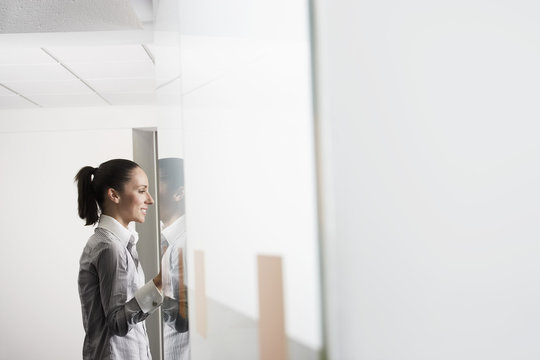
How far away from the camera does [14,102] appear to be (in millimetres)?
4598

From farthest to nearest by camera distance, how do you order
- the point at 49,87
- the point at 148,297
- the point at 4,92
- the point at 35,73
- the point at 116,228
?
the point at 4,92 → the point at 49,87 → the point at 35,73 → the point at 116,228 → the point at 148,297

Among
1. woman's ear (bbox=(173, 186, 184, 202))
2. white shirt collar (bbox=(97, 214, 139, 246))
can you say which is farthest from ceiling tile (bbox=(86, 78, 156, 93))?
woman's ear (bbox=(173, 186, 184, 202))

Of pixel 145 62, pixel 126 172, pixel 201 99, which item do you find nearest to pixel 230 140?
pixel 201 99

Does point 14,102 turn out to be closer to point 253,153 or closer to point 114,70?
point 114,70

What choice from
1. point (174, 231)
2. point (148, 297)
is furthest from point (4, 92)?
point (174, 231)

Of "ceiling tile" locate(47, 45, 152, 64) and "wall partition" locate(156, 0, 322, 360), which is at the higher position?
"ceiling tile" locate(47, 45, 152, 64)

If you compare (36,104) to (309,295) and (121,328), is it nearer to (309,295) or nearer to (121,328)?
(121,328)

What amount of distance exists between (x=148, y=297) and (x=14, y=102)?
11.7ft

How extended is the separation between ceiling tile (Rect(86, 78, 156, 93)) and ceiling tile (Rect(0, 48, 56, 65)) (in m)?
0.60

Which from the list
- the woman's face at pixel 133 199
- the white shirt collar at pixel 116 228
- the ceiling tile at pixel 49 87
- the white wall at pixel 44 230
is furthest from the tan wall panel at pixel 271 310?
the white wall at pixel 44 230

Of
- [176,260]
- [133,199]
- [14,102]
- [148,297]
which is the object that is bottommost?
[148,297]

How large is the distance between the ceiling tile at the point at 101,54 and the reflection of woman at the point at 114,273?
4.04 ft

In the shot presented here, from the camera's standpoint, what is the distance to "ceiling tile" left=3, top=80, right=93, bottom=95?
3941mm

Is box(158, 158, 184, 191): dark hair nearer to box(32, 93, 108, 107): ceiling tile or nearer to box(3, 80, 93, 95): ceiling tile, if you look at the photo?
box(3, 80, 93, 95): ceiling tile
